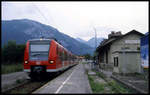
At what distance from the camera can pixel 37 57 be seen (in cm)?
1616

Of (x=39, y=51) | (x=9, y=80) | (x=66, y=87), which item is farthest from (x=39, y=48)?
(x=66, y=87)

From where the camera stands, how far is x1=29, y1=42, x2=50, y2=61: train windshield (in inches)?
637

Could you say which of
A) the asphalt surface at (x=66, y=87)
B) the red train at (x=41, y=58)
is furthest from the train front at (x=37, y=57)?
the asphalt surface at (x=66, y=87)

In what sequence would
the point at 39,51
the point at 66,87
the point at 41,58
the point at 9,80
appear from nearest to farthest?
the point at 66,87 → the point at 41,58 → the point at 39,51 → the point at 9,80

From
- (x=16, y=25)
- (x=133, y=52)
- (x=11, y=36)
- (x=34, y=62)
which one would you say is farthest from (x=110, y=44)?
(x=16, y=25)

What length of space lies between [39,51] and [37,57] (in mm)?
464

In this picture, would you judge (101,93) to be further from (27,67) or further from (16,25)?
(16,25)

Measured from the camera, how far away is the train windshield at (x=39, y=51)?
53.1 feet

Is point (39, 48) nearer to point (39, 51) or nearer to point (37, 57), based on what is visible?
point (39, 51)

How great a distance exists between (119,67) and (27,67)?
748 cm

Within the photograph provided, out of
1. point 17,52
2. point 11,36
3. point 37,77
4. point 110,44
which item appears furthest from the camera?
point 11,36

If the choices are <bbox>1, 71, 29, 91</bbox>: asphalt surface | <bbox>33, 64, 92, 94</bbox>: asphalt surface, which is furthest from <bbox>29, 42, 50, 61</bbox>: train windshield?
<bbox>1, 71, 29, 91</bbox>: asphalt surface

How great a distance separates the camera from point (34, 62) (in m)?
16.0

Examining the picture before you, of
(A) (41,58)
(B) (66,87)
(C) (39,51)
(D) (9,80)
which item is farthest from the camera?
(D) (9,80)
